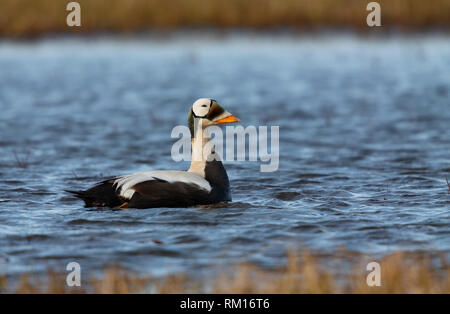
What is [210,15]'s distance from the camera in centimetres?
2761

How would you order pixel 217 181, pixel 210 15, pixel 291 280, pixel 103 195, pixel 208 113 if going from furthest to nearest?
pixel 210 15 < pixel 208 113 < pixel 217 181 < pixel 103 195 < pixel 291 280

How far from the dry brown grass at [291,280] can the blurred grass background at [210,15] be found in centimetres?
2116

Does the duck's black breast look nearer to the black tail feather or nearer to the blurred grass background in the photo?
the black tail feather

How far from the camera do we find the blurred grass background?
88.5 feet

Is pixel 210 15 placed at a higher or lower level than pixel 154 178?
higher

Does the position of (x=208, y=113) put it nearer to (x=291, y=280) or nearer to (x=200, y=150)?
(x=200, y=150)

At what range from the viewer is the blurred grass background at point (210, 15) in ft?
88.5

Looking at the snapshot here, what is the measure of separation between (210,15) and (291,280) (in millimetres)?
22243

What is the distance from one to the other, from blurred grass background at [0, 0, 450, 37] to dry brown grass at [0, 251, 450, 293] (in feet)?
69.4

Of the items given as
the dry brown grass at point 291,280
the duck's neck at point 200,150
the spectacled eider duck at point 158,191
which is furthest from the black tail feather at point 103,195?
the dry brown grass at point 291,280

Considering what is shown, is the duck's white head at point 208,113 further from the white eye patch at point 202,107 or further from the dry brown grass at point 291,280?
the dry brown grass at point 291,280

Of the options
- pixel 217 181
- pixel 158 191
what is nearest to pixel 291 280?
pixel 158 191

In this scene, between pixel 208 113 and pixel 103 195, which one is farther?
pixel 208 113
